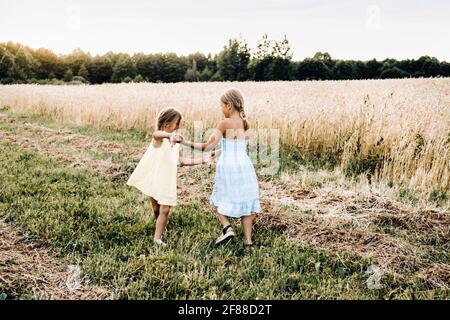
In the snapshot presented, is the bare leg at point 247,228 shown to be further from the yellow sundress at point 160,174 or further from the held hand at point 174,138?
the held hand at point 174,138

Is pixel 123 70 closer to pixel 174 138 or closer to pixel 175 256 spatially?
pixel 174 138

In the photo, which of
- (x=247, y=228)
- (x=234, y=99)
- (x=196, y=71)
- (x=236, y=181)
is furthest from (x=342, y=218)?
(x=196, y=71)

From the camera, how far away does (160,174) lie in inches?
152

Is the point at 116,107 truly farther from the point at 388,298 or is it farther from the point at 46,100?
the point at 388,298

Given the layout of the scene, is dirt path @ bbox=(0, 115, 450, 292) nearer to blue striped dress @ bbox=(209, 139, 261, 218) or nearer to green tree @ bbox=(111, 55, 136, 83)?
blue striped dress @ bbox=(209, 139, 261, 218)

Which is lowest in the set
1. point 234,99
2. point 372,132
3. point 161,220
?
point 161,220

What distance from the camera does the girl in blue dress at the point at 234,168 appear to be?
379cm

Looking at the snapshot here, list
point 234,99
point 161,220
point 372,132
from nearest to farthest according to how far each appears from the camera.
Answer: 1. point 234,99
2. point 161,220
3. point 372,132

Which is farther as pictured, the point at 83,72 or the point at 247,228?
the point at 83,72

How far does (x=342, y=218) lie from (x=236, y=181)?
1527mm

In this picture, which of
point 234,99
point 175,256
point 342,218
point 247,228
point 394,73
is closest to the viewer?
point 175,256

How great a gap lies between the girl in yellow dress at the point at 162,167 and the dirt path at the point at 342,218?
4.11 ft

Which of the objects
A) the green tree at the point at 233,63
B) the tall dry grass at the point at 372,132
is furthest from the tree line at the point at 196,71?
the tall dry grass at the point at 372,132
